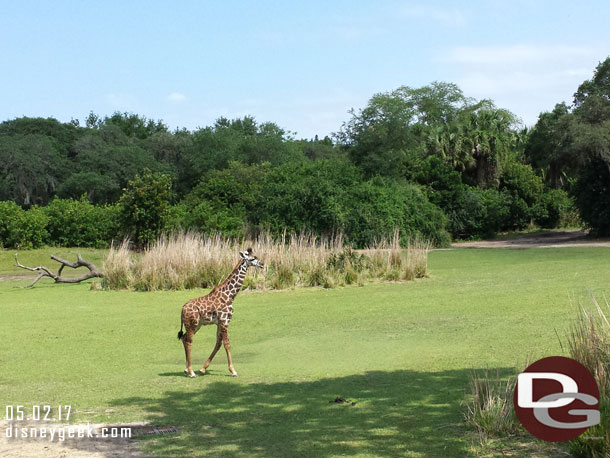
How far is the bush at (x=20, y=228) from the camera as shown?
27219 mm

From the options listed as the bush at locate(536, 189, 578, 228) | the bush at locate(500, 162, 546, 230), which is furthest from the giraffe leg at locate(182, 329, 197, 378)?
A: the bush at locate(536, 189, 578, 228)

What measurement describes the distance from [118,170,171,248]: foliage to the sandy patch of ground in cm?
2080

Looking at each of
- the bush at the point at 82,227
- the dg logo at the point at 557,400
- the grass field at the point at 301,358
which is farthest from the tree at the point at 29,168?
the dg logo at the point at 557,400

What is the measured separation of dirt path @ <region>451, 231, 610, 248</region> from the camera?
28750 mm

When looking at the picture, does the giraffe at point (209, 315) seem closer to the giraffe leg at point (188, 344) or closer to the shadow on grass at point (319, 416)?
the giraffe leg at point (188, 344)

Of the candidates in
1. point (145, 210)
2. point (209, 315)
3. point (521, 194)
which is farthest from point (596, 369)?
point (521, 194)

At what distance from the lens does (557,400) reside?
198 inches

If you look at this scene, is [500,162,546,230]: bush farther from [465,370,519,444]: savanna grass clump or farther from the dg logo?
the dg logo

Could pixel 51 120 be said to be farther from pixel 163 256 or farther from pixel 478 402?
pixel 478 402

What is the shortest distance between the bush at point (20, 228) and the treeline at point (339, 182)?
5 centimetres

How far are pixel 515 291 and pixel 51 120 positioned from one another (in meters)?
56.0

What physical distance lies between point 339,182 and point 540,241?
8.99 metres

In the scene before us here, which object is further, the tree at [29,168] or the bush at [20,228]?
the tree at [29,168]

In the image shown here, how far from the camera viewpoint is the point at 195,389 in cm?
731
